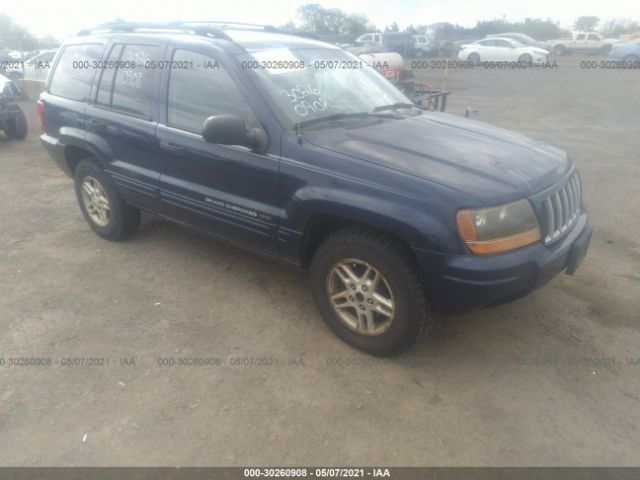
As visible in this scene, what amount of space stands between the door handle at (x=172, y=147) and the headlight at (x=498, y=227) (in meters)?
2.01

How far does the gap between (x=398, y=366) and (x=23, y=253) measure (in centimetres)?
351

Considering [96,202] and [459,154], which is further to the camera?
[96,202]

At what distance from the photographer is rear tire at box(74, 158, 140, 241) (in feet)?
14.0

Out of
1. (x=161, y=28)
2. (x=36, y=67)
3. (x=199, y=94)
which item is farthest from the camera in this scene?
(x=36, y=67)

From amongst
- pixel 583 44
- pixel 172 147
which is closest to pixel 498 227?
pixel 172 147

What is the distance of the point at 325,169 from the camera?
2.77m

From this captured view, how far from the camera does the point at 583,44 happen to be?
Result: 33.1 m

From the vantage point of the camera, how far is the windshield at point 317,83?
314cm

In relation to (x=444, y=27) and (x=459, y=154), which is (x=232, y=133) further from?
(x=444, y=27)

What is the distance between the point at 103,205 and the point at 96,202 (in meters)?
0.10

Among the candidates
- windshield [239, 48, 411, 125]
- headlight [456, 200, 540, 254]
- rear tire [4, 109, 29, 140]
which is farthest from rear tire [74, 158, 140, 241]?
rear tire [4, 109, 29, 140]

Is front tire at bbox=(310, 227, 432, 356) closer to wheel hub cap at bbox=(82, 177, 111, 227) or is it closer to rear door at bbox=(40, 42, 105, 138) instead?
wheel hub cap at bbox=(82, 177, 111, 227)

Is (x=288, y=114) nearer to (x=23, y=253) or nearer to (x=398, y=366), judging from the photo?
(x=398, y=366)

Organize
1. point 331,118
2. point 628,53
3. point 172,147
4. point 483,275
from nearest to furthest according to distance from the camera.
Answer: point 483,275, point 331,118, point 172,147, point 628,53
